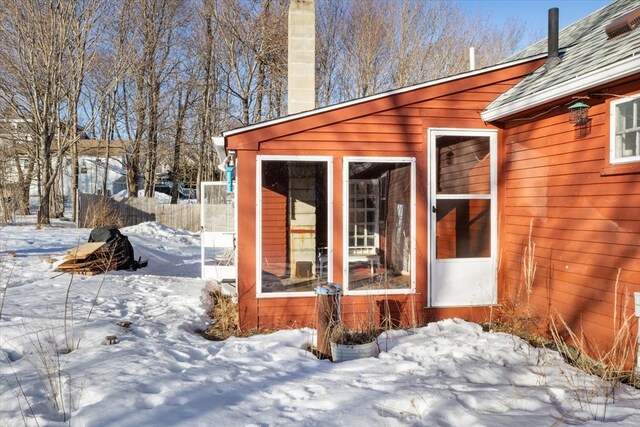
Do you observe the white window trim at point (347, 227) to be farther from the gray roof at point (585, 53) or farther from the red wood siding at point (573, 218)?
the gray roof at point (585, 53)

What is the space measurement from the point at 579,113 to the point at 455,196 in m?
1.69

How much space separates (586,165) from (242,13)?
21031 mm

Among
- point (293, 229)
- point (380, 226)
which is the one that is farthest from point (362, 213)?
point (293, 229)

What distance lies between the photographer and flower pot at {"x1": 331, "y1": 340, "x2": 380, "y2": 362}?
4328 mm

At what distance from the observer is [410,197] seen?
571cm

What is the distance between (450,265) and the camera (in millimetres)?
5719

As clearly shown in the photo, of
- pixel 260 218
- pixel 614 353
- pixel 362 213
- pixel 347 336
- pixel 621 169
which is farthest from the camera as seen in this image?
pixel 362 213

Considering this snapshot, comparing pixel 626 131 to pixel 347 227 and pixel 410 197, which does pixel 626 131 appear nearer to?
pixel 410 197

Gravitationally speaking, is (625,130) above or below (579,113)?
below

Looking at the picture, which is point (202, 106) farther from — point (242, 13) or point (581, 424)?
point (581, 424)

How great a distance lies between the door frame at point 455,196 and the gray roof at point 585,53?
0.41 m

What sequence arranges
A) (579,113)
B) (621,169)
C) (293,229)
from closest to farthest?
(621,169)
(579,113)
(293,229)

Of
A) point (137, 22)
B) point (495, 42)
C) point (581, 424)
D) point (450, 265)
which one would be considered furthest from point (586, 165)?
point (137, 22)

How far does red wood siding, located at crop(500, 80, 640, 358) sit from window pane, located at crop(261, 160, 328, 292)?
228 centimetres
